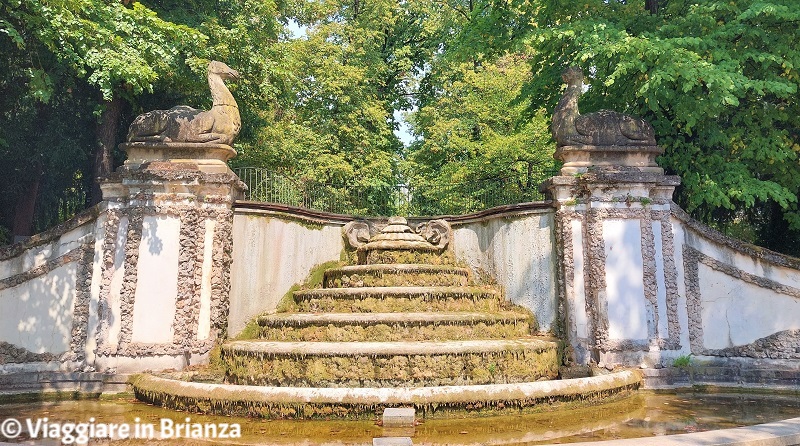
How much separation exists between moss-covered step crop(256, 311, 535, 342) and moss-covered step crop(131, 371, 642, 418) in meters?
1.92

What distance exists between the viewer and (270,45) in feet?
58.0

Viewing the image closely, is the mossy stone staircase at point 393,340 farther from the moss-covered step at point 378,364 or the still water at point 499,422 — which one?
the still water at point 499,422

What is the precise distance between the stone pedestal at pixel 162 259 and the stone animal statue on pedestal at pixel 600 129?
232 inches

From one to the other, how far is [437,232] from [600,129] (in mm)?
4248

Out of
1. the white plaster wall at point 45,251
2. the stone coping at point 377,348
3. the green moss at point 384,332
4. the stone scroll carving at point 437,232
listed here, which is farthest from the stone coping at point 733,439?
the white plaster wall at point 45,251

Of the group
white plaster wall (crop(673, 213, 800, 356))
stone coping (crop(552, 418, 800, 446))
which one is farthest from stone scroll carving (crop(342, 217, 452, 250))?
stone coping (crop(552, 418, 800, 446))

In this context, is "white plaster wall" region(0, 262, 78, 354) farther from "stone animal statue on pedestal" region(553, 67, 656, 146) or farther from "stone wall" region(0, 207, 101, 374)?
"stone animal statue on pedestal" region(553, 67, 656, 146)

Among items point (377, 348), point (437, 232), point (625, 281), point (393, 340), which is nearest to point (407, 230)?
point (437, 232)

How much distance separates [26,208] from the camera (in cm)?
1581

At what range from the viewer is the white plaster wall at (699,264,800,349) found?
9.25 metres

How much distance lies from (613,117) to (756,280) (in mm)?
3646

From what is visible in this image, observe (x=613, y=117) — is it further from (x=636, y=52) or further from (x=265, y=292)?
(x=265, y=292)

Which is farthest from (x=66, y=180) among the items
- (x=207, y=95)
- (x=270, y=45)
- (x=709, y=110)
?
(x=709, y=110)

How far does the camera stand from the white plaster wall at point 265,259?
9930 millimetres
